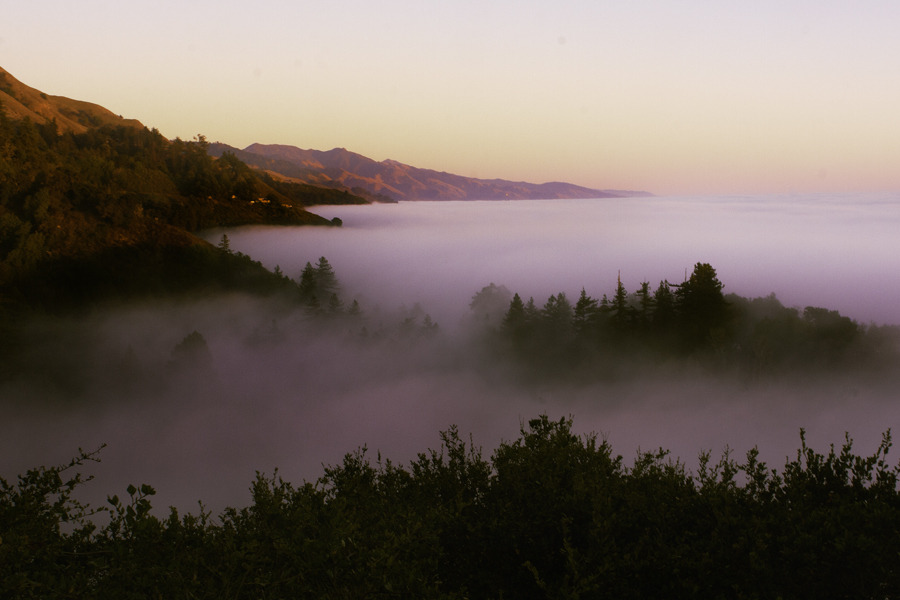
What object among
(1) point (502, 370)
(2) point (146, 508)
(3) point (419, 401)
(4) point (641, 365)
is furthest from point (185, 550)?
(3) point (419, 401)

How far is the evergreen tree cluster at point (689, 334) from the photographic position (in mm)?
111250

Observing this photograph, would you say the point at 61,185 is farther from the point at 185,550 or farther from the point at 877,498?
the point at 877,498

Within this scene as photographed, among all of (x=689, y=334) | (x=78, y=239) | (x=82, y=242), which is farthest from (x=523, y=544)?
(x=82, y=242)

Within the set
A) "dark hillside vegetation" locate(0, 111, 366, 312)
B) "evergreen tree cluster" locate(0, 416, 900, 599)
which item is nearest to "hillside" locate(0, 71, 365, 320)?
"dark hillside vegetation" locate(0, 111, 366, 312)

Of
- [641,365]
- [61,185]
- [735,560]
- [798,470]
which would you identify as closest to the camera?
[735,560]

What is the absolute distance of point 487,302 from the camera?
195 meters

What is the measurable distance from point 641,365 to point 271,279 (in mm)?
123926

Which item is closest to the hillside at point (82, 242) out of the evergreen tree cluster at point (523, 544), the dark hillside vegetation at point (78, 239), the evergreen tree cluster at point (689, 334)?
the dark hillside vegetation at point (78, 239)

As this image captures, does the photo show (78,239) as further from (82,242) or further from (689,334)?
(689,334)

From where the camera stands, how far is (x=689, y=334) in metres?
113

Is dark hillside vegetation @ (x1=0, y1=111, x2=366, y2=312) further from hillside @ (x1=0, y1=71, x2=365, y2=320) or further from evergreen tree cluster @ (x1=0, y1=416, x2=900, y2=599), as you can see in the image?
evergreen tree cluster @ (x1=0, y1=416, x2=900, y2=599)

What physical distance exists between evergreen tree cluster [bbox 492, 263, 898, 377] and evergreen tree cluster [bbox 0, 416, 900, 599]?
95215mm

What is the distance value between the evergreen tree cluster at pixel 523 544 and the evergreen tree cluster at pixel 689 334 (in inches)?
3749

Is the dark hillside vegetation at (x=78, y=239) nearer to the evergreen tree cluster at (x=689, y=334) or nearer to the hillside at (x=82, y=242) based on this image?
the hillside at (x=82, y=242)
